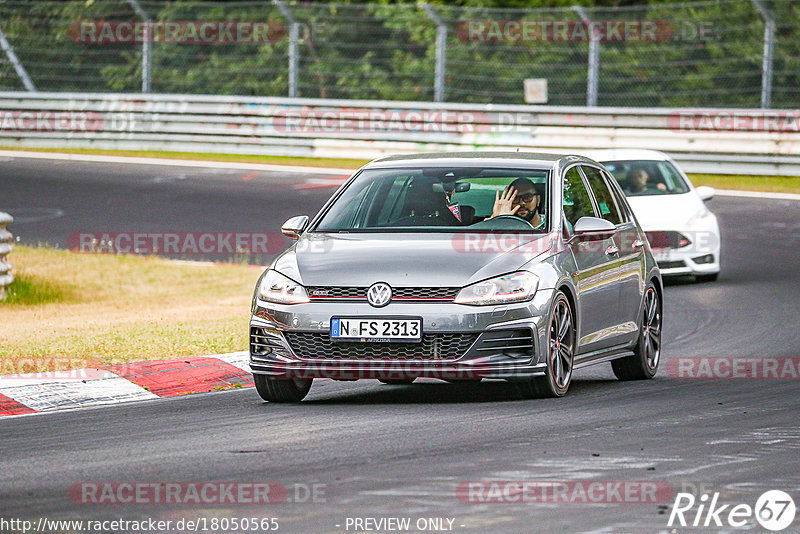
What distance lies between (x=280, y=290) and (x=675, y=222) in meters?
8.79

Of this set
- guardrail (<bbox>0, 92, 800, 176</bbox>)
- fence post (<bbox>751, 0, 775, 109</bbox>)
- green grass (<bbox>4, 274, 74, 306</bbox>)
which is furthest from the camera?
guardrail (<bbox>0, 92, 800, 176</bbox>)

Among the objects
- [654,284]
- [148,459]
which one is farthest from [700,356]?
[148,459]

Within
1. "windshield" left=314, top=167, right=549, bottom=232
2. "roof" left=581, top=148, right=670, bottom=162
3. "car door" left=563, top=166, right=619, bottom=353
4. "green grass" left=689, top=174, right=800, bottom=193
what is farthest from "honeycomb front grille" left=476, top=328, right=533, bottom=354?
"green grass" left=689, top=174, right=800, bottom=193

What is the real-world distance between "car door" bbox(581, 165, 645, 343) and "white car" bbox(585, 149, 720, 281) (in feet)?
19.4

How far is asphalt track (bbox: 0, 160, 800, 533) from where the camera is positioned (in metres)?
6.26

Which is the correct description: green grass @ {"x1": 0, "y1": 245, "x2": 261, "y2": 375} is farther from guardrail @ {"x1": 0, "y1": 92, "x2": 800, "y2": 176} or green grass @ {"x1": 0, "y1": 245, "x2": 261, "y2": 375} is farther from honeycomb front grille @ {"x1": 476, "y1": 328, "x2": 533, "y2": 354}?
guardrail @ {"x1": 0, "y1": 92, "x2": 800, "y2": 176}

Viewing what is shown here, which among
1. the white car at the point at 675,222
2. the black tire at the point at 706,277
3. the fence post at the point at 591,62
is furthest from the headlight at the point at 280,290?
the fence post at the point at 591,62

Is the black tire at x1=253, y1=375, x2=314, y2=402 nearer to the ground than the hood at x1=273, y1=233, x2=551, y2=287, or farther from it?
nearer to the ground

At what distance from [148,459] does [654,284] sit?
193 inches

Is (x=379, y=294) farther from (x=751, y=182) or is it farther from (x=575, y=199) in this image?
(x=751, y=182)

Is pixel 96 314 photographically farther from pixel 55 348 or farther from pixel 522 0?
pixel 522 0

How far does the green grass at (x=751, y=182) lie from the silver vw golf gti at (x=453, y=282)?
1529 centimetres

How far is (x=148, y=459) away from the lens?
7.47m

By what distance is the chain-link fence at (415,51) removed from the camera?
1021 inches
